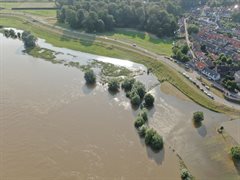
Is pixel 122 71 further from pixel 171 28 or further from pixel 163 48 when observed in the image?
pixel 171 28

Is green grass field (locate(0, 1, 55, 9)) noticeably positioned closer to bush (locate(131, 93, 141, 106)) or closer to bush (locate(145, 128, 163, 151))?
bush (locate(131, 93, 141, 106))

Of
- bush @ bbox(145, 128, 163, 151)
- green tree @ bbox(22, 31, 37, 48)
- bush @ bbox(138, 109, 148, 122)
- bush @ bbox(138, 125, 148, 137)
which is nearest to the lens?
bush @ bbox(145, 128, 163, 151)

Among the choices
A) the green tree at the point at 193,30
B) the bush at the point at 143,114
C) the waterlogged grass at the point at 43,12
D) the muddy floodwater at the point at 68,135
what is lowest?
the muddy floodwater at the point at 68,135

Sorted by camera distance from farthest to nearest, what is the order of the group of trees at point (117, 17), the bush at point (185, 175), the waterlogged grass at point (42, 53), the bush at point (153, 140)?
the group of trees at point (117, 17) → the waterlogged grass at point (42, 53) → the bush at point (153, 140) → the bush at point (185, 175)

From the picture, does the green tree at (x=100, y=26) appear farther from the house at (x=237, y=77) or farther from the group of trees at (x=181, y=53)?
the house at (x=237, y=77)

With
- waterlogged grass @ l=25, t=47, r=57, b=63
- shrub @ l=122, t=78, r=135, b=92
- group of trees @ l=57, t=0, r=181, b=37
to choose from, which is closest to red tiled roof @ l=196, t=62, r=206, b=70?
shrub @ l=122, t=78, r=135, b=92

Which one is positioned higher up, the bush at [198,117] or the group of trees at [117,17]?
the group of trees at [117,17]

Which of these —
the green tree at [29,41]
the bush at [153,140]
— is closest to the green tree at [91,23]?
the green tree at [29,41]

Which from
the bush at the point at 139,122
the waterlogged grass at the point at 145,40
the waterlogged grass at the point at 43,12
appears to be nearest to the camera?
the bush at the point at 139,122

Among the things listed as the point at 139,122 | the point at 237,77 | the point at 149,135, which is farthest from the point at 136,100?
the point at 237,77
